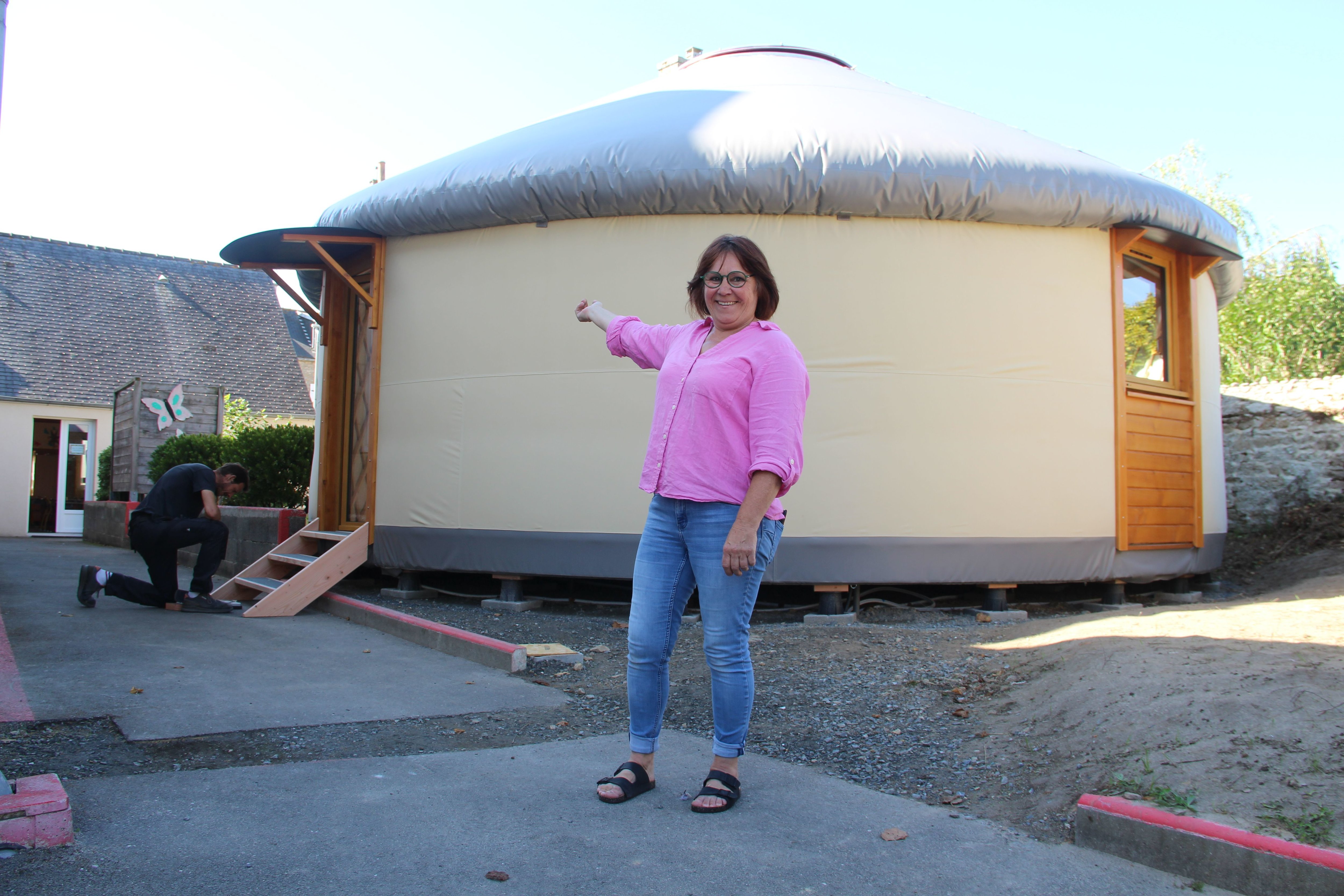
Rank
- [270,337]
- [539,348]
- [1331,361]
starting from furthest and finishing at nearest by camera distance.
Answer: [270,337]
[1331,361]
[539,348]

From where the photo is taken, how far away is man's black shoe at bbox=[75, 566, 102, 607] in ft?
19.4

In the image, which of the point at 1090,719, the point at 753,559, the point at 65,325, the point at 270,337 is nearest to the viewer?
the point at 753,559

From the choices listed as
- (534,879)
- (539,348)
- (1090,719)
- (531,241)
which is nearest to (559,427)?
(539,348)

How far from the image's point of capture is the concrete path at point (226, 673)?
11.0ft

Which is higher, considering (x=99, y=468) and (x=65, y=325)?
(x=65, y=325)

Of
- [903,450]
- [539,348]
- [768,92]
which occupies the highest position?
[768,92]

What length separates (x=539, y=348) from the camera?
6.21m

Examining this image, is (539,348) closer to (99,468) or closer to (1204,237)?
(1204,237)

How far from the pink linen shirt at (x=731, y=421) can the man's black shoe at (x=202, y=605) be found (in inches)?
180

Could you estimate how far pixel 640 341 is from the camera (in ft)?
9.13

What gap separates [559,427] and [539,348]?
20.8 inches

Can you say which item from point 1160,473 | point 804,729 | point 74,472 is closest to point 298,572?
point 804,729

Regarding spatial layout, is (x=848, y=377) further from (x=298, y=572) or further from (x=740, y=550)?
(x=298, y=572)

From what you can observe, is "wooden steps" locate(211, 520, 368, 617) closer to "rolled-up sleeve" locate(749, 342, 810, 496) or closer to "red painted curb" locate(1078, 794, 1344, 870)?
"rolled-up sleeve" locate(749, 342, 810, 496)
